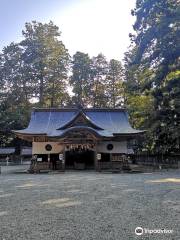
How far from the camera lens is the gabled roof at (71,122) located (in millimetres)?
26234

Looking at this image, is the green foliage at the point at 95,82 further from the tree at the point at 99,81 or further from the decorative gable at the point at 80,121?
the decorative gable at the point at 80,121

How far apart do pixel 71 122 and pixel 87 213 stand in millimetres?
18031

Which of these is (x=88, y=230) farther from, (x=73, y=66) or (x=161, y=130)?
(x=73, y=66)

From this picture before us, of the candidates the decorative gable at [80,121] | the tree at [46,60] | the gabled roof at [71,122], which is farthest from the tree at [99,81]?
the decorative gable at [80,121]

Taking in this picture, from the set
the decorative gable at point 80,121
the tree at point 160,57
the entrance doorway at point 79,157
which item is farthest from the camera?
the entrance doorway at point 79,157

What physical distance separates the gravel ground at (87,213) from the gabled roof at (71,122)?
1345 cm

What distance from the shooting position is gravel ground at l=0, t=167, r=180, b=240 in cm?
668

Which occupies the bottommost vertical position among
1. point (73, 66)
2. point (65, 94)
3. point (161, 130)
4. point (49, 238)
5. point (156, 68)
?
point (49, 238)

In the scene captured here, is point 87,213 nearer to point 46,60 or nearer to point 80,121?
point 80,121

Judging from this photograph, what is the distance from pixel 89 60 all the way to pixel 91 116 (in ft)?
84.3

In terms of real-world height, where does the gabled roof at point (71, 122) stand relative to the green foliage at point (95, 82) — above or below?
below

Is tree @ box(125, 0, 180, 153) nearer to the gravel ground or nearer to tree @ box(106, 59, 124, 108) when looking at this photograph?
the gravel ground

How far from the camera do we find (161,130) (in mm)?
27594

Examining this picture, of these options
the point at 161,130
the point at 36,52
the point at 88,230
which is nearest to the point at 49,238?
the point at 88,230
